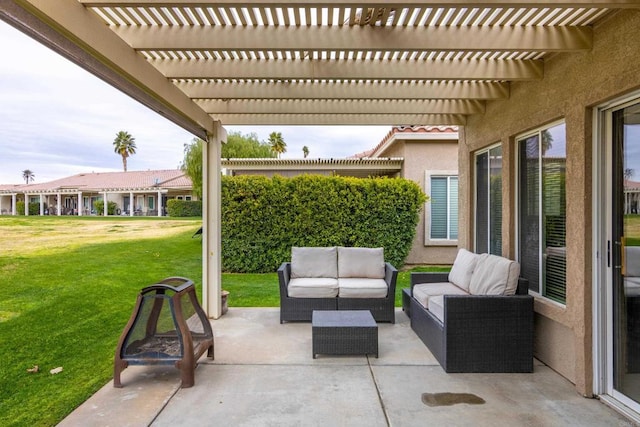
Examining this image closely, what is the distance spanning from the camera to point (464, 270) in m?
5.86

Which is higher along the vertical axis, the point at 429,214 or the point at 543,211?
the point at 543,211

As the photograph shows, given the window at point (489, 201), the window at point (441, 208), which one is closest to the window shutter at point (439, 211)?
the window at point (441, 208)

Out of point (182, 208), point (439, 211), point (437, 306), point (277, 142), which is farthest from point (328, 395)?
point (277, 142)

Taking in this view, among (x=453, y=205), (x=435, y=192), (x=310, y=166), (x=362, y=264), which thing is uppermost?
(x=310, y=166)

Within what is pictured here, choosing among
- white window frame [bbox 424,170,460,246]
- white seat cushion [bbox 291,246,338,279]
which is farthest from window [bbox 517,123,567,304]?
white window frame [bbox 424,170,460,246]

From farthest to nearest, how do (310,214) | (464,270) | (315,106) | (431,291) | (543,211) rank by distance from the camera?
1. (310,214)
2. (315,106)
3. (464,270)
4. (431,291)
5. (543,211)

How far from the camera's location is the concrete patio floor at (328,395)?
10.9ft

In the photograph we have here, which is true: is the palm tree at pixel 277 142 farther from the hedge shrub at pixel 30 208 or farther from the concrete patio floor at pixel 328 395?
the concrete patio floor at pixel 328 395

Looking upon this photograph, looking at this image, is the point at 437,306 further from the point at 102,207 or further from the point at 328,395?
the point at 102,207

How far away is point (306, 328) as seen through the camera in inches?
242

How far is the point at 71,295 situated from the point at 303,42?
7516 mm

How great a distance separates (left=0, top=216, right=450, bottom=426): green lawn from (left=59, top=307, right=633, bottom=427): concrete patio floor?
0.55 metres

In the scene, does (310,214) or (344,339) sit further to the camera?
(310,214)

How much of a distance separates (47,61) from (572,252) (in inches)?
230
